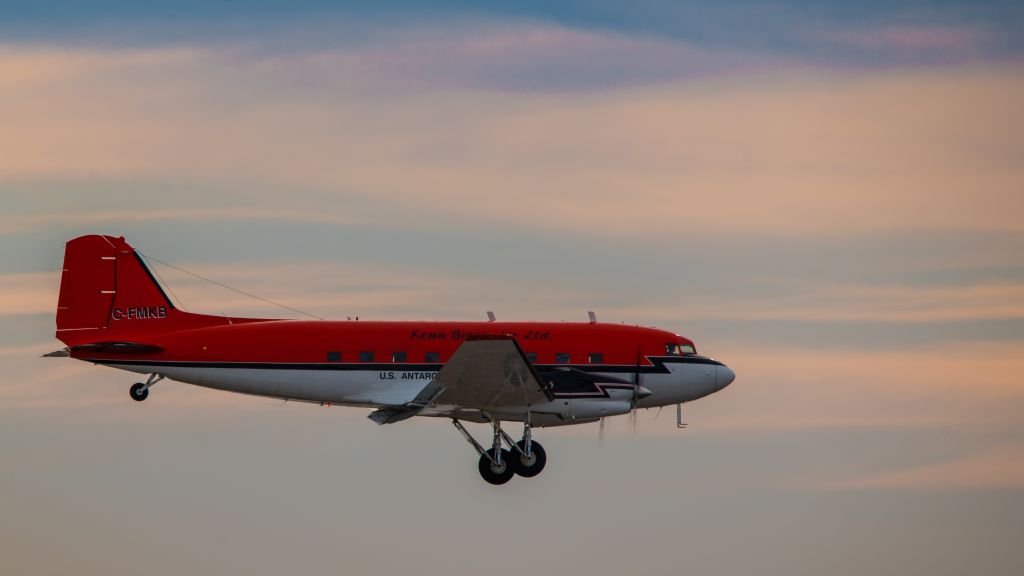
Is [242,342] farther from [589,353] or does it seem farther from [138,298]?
[589,353]

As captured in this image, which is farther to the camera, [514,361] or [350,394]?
[350,394]

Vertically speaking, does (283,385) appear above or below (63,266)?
below

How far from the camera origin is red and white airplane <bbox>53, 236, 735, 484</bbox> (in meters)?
48.2

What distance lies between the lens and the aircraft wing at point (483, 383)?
4412 cm

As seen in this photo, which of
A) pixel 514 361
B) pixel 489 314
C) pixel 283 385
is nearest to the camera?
pixel 514 361

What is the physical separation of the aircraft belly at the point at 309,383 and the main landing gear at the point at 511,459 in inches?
123

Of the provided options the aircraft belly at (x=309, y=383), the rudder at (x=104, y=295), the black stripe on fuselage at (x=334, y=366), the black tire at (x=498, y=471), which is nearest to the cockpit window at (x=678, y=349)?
the black stripe on fuselage at (x=334, y=366)

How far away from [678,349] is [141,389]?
59.8 ft

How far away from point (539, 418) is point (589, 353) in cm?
289

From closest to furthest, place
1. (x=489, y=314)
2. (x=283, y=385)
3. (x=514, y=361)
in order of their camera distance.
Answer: (x=514, y=361) < (x=283, y=385) < (x=489, y=314)

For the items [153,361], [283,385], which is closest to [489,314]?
[283,385]

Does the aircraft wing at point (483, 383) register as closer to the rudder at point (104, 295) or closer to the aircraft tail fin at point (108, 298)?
the aircraft tail fin at point (108, 298)

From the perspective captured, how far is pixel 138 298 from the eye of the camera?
50.8 m

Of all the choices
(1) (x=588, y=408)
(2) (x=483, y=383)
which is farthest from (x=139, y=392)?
(1) (x=588, y=408)
